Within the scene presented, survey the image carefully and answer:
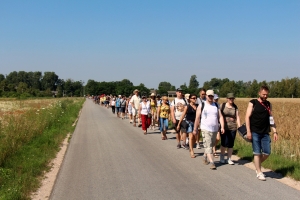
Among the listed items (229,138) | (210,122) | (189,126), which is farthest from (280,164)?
(189,126)

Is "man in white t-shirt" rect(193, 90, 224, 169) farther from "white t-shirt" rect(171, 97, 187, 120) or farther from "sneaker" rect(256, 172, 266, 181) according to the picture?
"white t-shirt" rect(171, 97, 187, 120)

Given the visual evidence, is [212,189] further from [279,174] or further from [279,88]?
[279,88]

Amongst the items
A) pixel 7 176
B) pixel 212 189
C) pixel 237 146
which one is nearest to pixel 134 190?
pixel 212 189

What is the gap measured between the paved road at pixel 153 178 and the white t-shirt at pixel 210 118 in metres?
0.92

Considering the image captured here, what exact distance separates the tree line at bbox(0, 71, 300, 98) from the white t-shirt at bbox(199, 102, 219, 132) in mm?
8682

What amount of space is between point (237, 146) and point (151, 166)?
3.47 metres

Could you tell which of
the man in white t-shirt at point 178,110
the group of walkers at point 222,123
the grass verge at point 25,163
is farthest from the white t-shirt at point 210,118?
the grass verge at point 25,163

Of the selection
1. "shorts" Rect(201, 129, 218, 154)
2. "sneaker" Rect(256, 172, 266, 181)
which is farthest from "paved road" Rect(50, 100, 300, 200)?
"shorts" Rect(201, 129, 218, 154)

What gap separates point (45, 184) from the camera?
699 cm

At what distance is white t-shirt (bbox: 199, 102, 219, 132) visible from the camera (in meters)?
8.07

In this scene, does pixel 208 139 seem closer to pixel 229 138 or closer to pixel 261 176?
pixel 229 138

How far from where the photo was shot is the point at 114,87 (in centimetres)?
12975

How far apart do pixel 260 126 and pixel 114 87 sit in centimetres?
12378

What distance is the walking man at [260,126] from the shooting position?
22.9 ft
